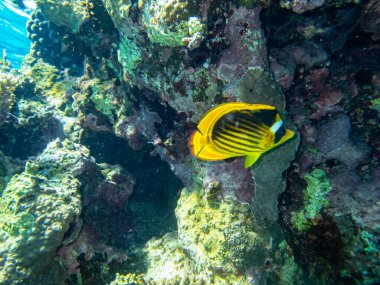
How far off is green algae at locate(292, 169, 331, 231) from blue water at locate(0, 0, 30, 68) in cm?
1730

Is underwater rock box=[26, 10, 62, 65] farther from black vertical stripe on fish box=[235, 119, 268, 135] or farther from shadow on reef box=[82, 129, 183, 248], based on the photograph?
black vertical stripe on fish box=[235, 119, 268, 135]

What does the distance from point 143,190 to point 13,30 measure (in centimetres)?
1735

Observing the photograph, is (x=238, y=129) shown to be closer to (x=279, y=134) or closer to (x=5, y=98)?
(x=279, y=134)

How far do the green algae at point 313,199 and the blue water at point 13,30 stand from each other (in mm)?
17302

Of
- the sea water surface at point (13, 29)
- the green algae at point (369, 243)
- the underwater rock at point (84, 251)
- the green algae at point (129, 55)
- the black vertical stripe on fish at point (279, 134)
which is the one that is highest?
the sea water surface at point (13, 29)

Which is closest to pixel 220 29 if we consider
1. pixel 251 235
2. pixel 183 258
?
pixel 251 235

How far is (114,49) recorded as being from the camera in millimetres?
4777

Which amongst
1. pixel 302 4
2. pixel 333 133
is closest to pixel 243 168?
pixel 333 133

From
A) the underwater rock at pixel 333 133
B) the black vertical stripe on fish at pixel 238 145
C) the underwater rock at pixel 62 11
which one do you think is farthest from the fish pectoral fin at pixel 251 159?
the underwater rock at pixel 62 11

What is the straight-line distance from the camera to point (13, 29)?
53.6ft

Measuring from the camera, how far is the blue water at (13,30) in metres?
14.4

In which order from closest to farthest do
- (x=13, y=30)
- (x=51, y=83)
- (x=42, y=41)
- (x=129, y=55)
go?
(x=129, y=55), (x=51, y=83), (x=42, y=41), (x=13, y=30)

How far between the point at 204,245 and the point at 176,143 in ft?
5.00

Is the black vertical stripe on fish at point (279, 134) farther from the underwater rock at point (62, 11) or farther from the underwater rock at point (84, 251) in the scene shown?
the underwater rock at point (62, 11)
